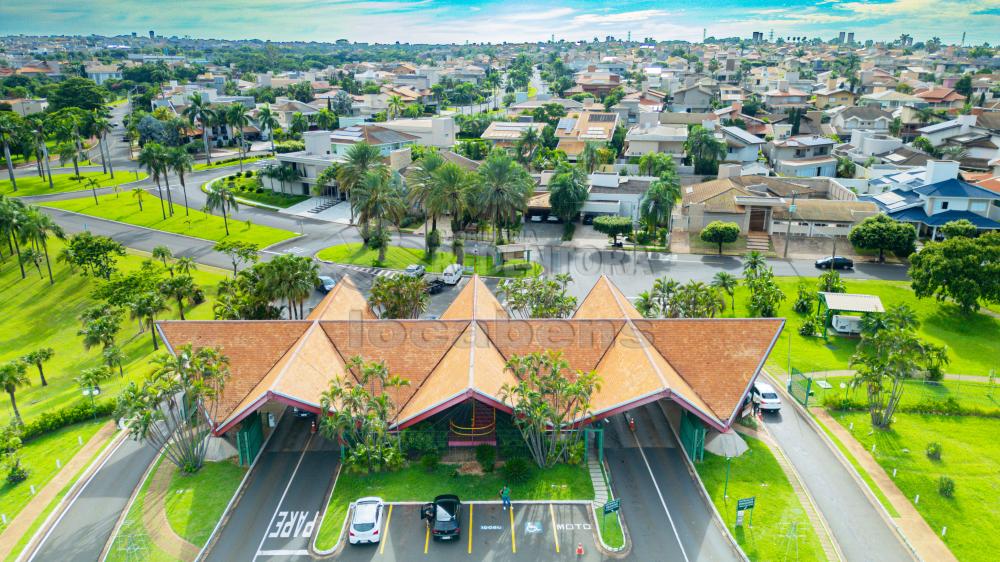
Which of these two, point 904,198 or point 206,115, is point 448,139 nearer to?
point 206,115

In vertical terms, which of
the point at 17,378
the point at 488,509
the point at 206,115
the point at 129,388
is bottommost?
the point at 488,509

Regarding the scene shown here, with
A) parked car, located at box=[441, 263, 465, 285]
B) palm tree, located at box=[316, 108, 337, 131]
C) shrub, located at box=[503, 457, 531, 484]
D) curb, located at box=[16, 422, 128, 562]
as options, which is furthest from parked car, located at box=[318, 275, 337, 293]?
palm tree, located at box=[316, 108, 337, 131]

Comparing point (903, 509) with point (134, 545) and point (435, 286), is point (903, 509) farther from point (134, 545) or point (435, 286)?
point (435, 286)

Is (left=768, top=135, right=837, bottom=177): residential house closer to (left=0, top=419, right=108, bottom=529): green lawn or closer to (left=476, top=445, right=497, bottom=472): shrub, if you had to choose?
(left=476, top=445, right=497, bottom=472): shrub

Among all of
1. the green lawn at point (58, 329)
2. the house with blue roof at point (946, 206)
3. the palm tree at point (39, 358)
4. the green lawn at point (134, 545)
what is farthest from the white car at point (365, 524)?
the house with blue roof at point (946, 206)

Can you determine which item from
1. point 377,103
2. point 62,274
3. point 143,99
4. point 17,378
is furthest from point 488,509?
point 143,99

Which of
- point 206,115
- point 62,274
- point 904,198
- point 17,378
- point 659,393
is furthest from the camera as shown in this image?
point 206,115
